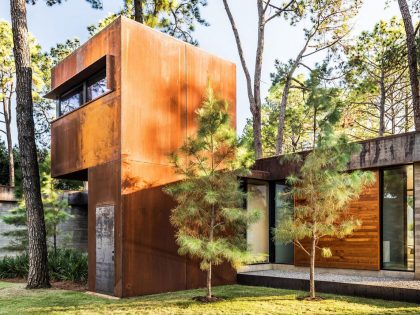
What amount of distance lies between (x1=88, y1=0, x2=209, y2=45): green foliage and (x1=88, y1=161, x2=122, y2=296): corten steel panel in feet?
32.4

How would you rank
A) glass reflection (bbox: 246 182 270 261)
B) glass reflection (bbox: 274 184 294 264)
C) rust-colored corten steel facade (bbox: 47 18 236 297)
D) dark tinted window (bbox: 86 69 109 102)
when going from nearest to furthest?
1. rust-colored corten steel facade (bbox: 47 18 236 297)
2. dark tinted window (bbox: 86 69 109 102)
3. glass reflection (bbox: 274 184 294 264)
4. glass reflection (bbox: 246 182 270 261)

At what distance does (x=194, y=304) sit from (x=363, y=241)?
4.31 meters

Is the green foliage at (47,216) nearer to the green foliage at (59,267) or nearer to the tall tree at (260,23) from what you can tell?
the green foliage at (59,267)

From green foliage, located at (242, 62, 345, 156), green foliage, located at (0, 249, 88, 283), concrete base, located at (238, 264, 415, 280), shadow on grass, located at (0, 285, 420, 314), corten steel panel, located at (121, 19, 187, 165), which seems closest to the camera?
shadow on grass, located at (0, 285, 420, 314)

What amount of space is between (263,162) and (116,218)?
15.9ft

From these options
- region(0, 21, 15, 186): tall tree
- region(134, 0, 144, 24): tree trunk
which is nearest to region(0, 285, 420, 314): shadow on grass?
A: region(134, 0, 144, 24): tree trunk

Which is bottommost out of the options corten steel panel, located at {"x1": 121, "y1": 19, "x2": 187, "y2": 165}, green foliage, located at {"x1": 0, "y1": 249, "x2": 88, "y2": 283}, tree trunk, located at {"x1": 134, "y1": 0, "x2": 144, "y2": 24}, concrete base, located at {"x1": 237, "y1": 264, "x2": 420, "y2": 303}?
green foliage, located at {"x1": 0, "y1": 249, "x2": 88, "y2": 283}

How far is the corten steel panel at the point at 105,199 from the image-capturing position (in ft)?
27.7

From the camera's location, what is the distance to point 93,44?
973 centimetres

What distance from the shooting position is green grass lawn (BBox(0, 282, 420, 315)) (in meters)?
6.98

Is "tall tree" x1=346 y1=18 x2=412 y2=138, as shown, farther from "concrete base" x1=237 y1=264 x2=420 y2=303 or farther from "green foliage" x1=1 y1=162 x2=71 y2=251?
"green foliage" x1=1 y1=162 x2=71 y2=251

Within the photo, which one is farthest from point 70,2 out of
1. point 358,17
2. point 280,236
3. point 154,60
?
point 358,17

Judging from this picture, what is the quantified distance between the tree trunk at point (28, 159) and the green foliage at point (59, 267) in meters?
0.92

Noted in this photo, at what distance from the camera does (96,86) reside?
9.87 metres
